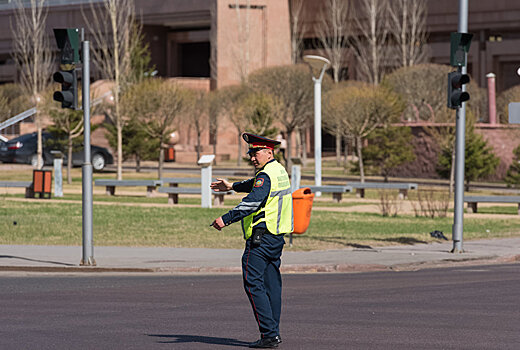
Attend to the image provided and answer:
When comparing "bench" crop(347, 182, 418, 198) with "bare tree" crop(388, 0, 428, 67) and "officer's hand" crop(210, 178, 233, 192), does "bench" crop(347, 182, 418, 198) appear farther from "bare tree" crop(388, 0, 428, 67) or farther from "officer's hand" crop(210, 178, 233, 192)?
"bare tree" crop(388, 0, 428, 67)

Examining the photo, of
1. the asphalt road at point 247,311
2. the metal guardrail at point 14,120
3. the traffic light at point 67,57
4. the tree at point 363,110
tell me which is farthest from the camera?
the metal guardrail at point 14,120

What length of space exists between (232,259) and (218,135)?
5674cm

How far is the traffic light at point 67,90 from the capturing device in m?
15.7

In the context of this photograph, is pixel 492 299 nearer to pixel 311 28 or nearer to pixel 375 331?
pixel 375 331

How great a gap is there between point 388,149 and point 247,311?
3744 cm

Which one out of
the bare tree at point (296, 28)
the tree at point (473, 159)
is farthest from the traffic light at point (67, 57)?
the bare tree at point (296, 28)

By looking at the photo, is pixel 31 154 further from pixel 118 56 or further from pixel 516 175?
pixel 516 175

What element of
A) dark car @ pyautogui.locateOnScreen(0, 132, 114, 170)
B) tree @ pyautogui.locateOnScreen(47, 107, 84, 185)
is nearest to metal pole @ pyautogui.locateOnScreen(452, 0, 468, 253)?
tree @ pyautogui.locateOnScreen(47, 107, 84, 185)

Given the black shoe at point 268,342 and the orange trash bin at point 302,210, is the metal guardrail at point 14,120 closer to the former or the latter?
the orange trash bin at point 302,210

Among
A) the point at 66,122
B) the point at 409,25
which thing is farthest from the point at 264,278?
the point at 409,25

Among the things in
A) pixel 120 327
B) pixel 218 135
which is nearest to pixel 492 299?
pixel 120 327

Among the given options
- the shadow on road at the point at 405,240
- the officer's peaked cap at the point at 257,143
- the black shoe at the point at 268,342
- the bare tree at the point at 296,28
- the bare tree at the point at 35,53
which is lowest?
the shadow on road at the point at 405,240

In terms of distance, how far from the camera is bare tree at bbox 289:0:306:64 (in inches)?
2938

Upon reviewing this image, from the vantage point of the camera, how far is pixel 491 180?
A: 52719 mm
